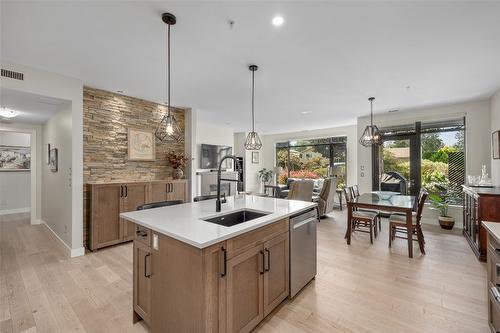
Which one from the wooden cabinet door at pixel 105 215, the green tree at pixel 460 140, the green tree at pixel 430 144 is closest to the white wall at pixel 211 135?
the wooden cabinet door at pixel 105 215

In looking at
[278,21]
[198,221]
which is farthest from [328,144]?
[198,221]

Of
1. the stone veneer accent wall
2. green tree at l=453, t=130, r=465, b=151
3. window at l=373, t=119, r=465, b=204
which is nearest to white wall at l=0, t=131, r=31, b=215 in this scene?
the stone veneer accent wall

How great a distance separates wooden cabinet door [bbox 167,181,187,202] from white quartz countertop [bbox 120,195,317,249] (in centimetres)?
212

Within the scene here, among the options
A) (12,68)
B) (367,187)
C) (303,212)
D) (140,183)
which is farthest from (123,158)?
(367,187)

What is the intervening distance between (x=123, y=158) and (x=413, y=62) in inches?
192

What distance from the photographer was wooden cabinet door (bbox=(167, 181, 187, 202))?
437 centimetres

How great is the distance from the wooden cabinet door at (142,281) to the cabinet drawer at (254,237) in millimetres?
704

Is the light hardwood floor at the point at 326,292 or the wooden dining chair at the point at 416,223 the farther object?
the wooden dining chair at the point at 416,223

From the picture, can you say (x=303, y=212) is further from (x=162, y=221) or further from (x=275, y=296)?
(x=162, y=221)

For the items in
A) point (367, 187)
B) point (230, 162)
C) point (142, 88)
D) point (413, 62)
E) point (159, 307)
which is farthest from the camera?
point (230, 162)

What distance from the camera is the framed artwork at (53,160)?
4098 mm

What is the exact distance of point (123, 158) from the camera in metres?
4.13

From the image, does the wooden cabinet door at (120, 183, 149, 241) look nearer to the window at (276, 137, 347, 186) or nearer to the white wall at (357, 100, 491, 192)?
the window at (276, 137, 347, 186)

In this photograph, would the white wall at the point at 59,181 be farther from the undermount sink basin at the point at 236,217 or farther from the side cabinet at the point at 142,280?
the undermount sink basin at the point at 236,217
